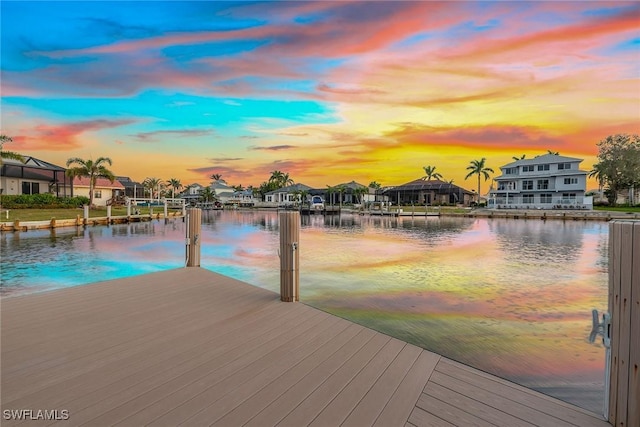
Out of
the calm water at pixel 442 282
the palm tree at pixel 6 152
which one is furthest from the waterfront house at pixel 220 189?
the calm water at pixel 442 282

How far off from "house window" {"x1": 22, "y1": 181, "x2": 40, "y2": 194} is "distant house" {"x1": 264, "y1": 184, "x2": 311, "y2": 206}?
41.4m

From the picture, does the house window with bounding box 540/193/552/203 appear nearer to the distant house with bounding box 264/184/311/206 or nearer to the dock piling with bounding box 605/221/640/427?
the distant house with bounding box 264/184/311/206

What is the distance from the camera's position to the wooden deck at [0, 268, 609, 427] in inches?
78.7

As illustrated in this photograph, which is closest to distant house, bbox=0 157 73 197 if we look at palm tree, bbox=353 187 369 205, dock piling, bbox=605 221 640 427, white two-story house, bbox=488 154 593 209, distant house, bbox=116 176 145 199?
distant house, bbox=116 176 145 199

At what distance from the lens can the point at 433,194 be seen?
207ft

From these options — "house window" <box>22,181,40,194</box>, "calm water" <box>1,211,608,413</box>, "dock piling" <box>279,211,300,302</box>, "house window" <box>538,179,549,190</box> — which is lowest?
"calm water" <box>1,211,608,413</box>

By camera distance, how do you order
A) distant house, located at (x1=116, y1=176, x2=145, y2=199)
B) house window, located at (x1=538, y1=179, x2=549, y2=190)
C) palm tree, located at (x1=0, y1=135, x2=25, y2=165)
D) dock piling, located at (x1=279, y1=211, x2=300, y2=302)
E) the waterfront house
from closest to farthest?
dock piling, located at (x1=279, y1=211, x2=300, y2=302) < palm tree, located at (x1=0, y1=135, x2=25, y2=165) < house window, located at (x1=538, y1=179, x2=549, y2=190) < distant house, located at (x1=116, y1=176, x2=145, y2=199) < the waterfront house

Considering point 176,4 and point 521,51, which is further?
point 521,51

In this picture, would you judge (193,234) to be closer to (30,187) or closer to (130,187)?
(30,187)

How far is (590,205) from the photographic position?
41.9 meters

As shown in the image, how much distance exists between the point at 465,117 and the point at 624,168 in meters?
37.6

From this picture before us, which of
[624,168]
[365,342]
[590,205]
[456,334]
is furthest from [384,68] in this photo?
[624,168]

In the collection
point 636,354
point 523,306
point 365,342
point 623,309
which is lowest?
point 523,306

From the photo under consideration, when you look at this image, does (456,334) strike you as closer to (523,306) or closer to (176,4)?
(523,306)
